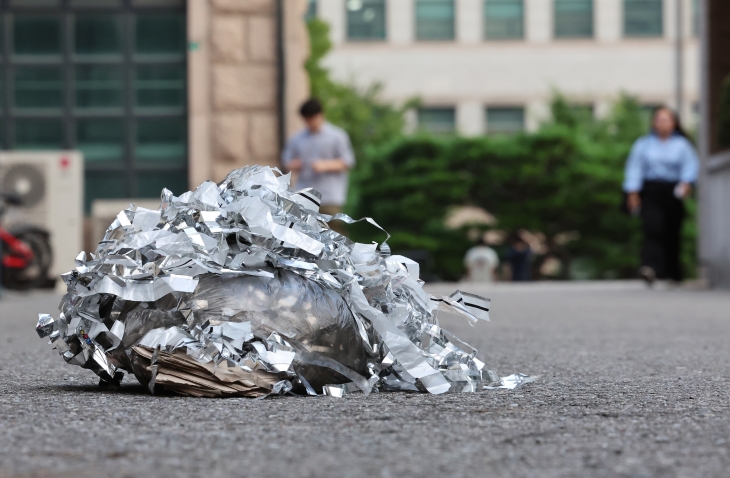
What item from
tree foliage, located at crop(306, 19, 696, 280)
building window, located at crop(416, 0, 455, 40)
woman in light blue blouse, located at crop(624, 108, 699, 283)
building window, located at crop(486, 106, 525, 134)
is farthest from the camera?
building window, located at crop(486, 106, 525, 134)

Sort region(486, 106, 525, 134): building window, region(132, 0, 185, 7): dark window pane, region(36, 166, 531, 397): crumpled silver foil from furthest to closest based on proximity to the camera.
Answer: region(486, 106, 525, 134): building window
region(132, 0, 185, 7): dark window pane
region(36, 166, 531, 397): crumpled silver foil

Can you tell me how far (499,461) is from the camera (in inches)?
89.0

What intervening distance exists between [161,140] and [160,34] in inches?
41.0

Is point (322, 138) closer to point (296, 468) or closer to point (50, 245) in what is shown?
point (50, 245)

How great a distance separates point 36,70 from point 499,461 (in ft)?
36.0

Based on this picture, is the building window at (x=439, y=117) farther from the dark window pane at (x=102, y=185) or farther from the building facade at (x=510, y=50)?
the dark window pane at (x=102, y=185)

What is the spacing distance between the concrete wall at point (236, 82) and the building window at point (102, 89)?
414mm

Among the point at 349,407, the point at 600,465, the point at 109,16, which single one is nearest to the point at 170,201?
the point at 349,407

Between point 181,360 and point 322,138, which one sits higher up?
point 322,138

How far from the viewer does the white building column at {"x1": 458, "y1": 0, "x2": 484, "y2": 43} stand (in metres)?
38.2

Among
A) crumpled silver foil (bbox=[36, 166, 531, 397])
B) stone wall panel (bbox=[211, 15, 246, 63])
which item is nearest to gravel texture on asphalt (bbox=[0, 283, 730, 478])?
crumpled silver foil (bbox=[36, 166, 531, 397])

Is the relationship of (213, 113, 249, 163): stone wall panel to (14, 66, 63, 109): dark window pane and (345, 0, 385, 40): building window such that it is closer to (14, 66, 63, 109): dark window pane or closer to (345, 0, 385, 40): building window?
(14, 66, 63, 109): dark window pane

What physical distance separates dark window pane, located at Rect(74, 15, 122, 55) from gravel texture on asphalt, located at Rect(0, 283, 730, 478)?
8.37 metres

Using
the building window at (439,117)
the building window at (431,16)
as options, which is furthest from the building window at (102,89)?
the building window at (431,16)
